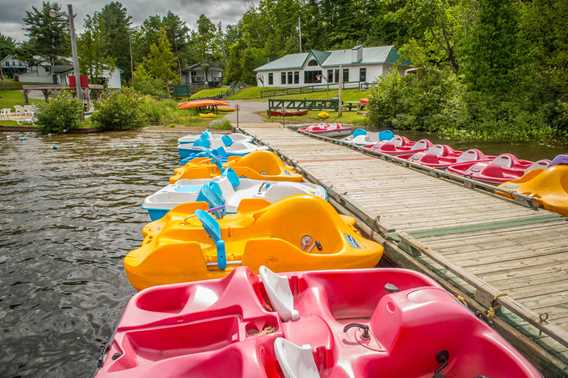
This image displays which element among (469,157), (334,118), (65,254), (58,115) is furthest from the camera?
(334,118)

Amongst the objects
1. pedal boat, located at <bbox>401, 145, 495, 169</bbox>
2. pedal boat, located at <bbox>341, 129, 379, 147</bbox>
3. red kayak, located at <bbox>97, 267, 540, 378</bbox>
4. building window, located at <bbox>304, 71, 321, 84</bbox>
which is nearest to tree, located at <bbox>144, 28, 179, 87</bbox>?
building window, located at <bbox>304, 71, 321, 84</bbox>

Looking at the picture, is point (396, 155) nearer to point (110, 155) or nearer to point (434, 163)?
point (434, 163)

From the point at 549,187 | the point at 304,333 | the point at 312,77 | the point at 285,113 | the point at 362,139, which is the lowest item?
the point at 304,333

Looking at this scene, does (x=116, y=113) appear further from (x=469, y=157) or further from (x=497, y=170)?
(x=497, y=170)

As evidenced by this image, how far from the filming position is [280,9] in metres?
69.8

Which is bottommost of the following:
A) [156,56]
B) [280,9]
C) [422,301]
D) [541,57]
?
[422,301]

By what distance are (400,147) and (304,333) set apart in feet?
37.0

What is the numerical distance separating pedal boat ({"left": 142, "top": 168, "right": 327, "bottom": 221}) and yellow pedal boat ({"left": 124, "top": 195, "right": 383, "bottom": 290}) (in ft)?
2.98

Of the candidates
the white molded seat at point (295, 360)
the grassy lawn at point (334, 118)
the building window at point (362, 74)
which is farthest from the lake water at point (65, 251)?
the building window at point (362, 74)

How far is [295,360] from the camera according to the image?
2771 mm

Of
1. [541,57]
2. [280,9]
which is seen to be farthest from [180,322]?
[280,9]

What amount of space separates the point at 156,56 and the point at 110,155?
45.2 metres

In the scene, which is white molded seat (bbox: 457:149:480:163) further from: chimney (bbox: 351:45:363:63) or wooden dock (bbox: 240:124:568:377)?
chimney (bbox: 351:45:363:63)

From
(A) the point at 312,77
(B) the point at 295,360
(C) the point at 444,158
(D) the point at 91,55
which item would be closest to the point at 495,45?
(C) the point at 444,158
